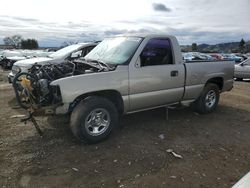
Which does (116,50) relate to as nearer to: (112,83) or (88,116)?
(112,83)

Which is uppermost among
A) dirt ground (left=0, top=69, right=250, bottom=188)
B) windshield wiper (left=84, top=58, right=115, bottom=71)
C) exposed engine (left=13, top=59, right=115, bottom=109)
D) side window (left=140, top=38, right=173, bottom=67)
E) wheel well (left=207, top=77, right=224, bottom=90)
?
side window (left=140, top=38, right=173, bottom=67)

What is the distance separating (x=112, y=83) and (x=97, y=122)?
745mm

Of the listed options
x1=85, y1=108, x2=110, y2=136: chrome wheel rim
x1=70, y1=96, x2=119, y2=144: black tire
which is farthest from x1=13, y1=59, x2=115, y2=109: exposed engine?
x1=85, y1=108, x2=110, y2=136: chrome wheel rim

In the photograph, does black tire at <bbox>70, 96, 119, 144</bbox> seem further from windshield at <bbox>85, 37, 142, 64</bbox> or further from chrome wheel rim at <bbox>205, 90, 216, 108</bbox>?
chrome wheel rim at <bbox>205, 90, 216, 108</bbox>

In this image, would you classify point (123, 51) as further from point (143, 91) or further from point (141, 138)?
point (141, 138)

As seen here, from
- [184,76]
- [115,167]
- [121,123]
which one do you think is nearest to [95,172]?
[115,167]

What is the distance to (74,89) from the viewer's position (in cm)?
468

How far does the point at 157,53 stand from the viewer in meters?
5.88

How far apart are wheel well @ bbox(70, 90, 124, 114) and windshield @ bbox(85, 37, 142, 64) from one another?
2.03ft

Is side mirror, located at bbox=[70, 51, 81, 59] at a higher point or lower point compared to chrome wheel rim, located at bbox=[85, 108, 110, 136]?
higher

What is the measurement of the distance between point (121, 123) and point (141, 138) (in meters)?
0.99

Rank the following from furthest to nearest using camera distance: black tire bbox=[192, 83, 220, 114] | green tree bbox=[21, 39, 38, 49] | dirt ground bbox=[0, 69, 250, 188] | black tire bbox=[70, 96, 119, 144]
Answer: green tree bbox=[21, 39, 38, 49] < black tire bbox=[192, 83, 220, 114] < black tire bbox=[70, 96, 119, 144] < dirt ground bbox=[0, 69, 250, 188]

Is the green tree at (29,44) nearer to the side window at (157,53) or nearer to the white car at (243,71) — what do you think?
the white car at (243,71)

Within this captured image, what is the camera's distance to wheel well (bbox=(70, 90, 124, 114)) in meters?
4.98
